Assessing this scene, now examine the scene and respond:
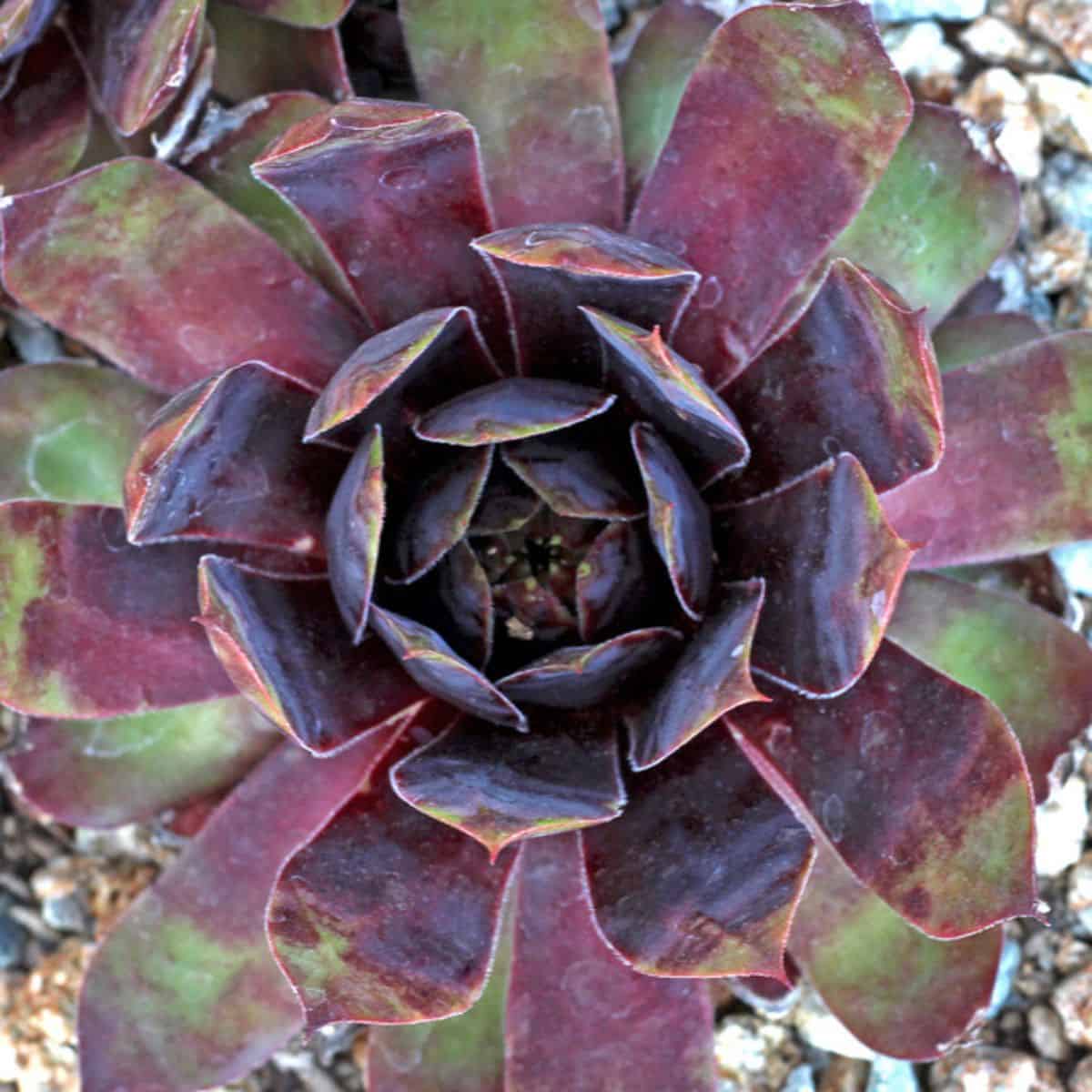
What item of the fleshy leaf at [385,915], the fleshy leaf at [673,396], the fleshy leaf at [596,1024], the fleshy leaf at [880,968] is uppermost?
the fleshy leaf at [673,396]

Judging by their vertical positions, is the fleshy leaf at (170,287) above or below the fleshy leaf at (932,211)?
above

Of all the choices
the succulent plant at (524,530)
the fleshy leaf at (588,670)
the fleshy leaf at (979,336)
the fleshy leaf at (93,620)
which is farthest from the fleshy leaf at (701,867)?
the fleshy leaf at (979,336)

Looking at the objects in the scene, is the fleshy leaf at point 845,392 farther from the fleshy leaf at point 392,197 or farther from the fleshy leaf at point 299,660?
the fleshy leaf at point 299,660

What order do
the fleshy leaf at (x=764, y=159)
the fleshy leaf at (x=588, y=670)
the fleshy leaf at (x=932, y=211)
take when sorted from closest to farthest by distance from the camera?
the fleshy leaf at (x=588, y=670)
the fleshy leaf at (x=764, y=159)
the fleshy leaf at (x=932, y=211)

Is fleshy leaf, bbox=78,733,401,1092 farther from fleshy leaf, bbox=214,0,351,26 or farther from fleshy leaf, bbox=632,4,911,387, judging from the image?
fleshy leaf, bbox=214,0,351,26

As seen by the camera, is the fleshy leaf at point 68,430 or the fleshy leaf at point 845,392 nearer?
the fleshy leaf at point 845,392

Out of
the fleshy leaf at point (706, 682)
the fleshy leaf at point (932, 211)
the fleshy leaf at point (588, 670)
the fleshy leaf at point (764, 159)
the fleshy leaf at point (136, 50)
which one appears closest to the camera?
the fleshy leaf at point (706, 682)

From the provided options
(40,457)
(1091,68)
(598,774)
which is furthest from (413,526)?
(1091,68)

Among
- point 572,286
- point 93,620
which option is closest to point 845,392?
point 572,286
